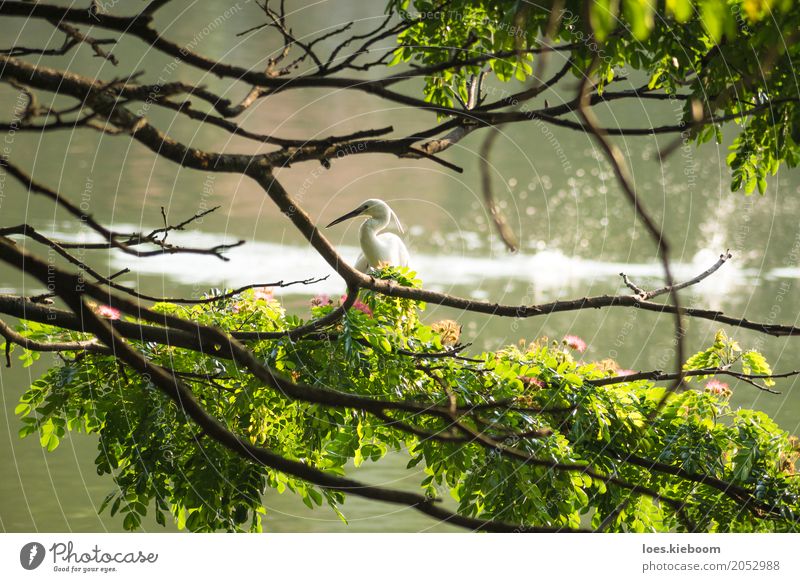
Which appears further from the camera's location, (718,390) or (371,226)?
(371,226)

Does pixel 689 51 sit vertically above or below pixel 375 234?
above

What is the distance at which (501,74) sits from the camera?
207 centimetres

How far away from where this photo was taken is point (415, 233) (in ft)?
21.7

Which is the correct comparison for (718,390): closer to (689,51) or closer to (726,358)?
(726,358)

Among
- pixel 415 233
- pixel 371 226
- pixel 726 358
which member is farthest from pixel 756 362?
pixel 415 233

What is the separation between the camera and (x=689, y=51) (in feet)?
5.74

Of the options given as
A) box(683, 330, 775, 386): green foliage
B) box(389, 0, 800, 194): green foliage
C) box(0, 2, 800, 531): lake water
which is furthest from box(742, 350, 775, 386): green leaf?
box(0, 2, 800, 531): lake water
